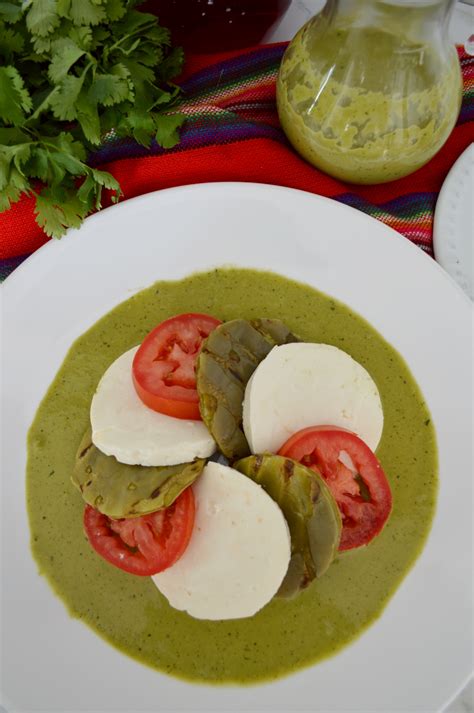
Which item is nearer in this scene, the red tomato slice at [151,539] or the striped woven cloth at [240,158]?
the red tomato slice at [151,539]

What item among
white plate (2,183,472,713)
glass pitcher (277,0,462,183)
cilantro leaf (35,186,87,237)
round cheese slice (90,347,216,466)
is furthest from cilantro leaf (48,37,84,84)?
round cheese slice (90,347,216,466)

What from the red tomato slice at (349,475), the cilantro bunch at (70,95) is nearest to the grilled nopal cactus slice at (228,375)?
the red tomato slice at (349,475)

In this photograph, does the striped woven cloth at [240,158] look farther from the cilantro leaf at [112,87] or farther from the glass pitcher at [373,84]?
the cilantro leaf at [112,87]

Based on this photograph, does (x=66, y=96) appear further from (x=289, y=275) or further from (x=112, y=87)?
(x=289, y=275)

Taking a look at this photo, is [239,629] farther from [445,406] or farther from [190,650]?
[445,406]

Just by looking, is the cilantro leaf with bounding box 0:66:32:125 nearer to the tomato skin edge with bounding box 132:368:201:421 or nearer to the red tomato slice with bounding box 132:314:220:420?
the red tomato slice with bounding box 132:314:220:420

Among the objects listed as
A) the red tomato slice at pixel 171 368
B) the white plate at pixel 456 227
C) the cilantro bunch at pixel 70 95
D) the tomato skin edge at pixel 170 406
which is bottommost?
the tomato skin edge at pixel 170 406

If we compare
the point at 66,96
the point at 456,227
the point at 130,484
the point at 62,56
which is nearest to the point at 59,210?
the point at 66,96

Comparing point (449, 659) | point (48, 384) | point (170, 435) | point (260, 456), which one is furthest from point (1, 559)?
point (449, 659)
